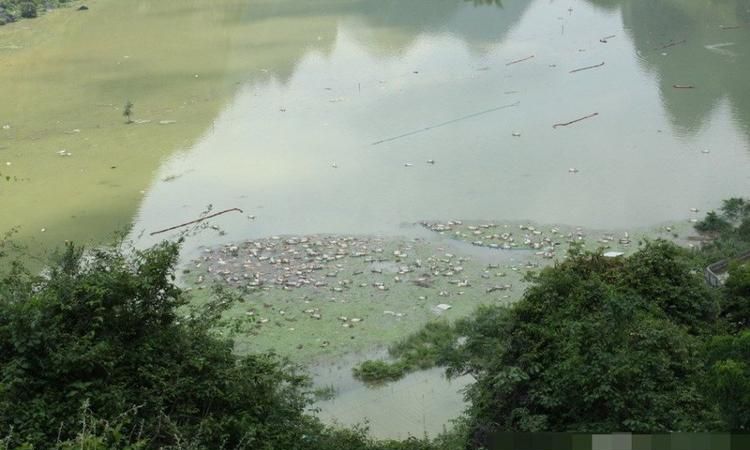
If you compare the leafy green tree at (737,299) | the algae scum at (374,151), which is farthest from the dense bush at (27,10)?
the leafy green tree at (737,299)

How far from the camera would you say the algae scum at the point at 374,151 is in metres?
7.02

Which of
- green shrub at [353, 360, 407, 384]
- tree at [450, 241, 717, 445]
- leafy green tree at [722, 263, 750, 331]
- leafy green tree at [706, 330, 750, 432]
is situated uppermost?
leafy green tree at [706, 330, 750, 432]

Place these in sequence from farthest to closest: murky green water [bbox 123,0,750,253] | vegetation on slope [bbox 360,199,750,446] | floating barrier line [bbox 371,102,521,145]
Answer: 1. floating barrier line [bbox 371,102,521,145]
2. murky green water [bbox 123,0,750,253]
3. vegetation on slope [bbox 360,199,750,446]

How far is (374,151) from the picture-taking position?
1009cm

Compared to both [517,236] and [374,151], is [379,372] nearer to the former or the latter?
[517,236]

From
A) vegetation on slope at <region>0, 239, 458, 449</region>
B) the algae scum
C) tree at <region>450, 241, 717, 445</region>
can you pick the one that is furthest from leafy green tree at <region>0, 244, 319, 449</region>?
the algae scum

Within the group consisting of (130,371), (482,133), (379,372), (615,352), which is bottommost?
(482,133)

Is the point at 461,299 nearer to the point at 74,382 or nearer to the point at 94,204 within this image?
the point at 74,382

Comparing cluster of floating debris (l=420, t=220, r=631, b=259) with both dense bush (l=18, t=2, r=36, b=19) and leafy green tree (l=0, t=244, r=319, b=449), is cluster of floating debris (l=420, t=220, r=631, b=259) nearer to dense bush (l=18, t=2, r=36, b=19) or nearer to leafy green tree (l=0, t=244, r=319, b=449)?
leafy green tree (l=0, t=244, r=319, b=449)

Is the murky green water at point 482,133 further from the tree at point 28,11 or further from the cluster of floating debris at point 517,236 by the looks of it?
the tree at point 28,11

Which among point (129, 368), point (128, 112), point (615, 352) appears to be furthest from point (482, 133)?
point (129, 368)

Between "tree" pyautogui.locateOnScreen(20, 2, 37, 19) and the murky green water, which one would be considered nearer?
the murky green water

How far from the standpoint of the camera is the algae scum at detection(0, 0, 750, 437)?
702cm

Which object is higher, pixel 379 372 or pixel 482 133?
pixel 379 372
